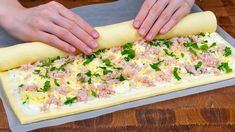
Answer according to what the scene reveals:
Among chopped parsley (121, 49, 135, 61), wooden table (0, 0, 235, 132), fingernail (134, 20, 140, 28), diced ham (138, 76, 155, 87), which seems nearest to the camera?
wooden table (0, 0, 235, 132)

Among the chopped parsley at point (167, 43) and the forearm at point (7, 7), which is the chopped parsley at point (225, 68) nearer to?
the chopped parsley at point (167, 43)

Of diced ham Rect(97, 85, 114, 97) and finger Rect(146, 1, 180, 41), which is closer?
diced ham Rect(97, 85, 114, 97)

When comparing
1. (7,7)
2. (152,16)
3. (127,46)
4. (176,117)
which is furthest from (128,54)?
(7,7)

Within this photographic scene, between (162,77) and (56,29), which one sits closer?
(162,77)

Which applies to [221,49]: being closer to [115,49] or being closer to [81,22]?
[115,49]

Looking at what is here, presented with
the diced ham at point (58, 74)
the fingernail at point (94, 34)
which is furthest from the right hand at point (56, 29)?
Result: the diced ham at point (58, 74)

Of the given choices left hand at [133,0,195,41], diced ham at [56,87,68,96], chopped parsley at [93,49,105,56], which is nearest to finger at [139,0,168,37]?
left hand at [133,0,195,41]

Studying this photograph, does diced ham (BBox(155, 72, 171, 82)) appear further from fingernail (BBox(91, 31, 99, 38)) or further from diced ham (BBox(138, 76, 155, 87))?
fingernail (BBox(91, 31, 99, 38))
